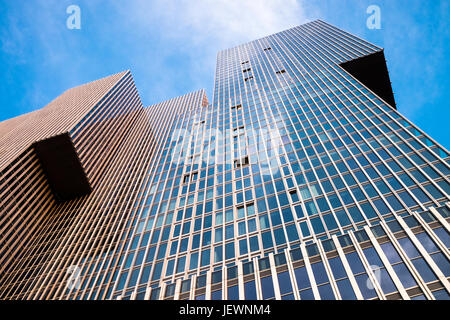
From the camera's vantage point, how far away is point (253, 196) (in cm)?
5097

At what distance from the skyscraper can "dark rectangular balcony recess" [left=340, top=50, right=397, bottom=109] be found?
0.42 m

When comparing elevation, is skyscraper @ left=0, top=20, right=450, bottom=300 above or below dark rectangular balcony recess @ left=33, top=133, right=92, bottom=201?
above

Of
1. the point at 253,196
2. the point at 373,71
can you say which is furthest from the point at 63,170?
the point at 373,71

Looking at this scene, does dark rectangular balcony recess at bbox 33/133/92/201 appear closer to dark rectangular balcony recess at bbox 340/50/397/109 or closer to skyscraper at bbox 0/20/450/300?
skyscraper at bbox 0/20/450/300

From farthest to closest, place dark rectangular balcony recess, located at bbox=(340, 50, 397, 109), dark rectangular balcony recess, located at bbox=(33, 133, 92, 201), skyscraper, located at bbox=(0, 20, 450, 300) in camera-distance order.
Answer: dark rectangular balcony recess, located at bbox=(33, 133, 92, 201), dark rectangular balcony recess, located at bbox=(340, 50, 397, 109), skyscraper, located at bbox=(0, 20, 450, 300)

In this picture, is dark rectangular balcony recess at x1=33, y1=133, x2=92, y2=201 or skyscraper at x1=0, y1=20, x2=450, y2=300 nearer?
skyscraper at x1=0, y1=20, x2=450, y2=300

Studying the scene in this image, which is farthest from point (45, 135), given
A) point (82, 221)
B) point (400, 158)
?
point (400, 158)

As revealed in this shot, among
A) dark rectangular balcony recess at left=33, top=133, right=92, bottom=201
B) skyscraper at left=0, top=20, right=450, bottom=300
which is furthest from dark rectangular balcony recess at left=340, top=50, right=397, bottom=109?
dark rectangular balcony recess at left=33, top=133, right=92, bottom=201

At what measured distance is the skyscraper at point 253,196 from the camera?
32.7m

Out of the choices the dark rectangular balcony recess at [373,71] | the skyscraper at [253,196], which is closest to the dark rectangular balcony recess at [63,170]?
the skyscraper at [253,196]

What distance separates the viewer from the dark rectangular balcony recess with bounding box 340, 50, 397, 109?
286ft

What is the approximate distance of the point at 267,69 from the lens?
326 ft

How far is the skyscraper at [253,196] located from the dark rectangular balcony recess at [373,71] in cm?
42
